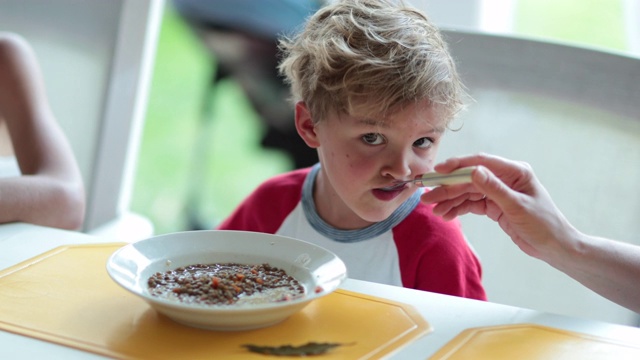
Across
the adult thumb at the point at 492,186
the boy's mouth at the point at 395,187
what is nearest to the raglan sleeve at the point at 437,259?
the boy's mouth at the point at 395,187

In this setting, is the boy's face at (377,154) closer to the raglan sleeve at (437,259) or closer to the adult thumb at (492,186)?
the raglan sleeve at (437,259)

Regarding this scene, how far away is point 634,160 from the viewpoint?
151cm

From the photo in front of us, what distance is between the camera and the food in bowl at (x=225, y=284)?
38.4 inches

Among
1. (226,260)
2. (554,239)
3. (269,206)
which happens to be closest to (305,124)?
(269,206)

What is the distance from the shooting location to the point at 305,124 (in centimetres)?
153

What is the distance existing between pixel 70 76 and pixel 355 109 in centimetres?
140

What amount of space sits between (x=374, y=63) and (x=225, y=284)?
1.68 ft

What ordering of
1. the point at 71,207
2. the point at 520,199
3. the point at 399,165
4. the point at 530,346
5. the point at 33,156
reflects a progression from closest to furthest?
the point at 530,346
the point at 520,199
the point at 399,165
the point at 71,207
the point at 33,156

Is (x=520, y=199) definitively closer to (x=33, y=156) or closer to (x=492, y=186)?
(x=492, y=186)

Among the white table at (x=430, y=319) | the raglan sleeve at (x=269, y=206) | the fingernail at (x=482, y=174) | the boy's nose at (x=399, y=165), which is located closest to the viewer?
the white table at (x=430, y=319)

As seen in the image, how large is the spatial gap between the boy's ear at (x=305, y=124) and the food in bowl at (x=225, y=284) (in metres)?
0.46

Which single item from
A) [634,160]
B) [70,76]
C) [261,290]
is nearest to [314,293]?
[261,290]

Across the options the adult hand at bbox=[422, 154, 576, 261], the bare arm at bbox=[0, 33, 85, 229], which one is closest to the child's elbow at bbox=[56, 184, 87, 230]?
the bare arm at bbox=[0, 33, 85, 229]

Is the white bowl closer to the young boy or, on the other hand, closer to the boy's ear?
the young boy
